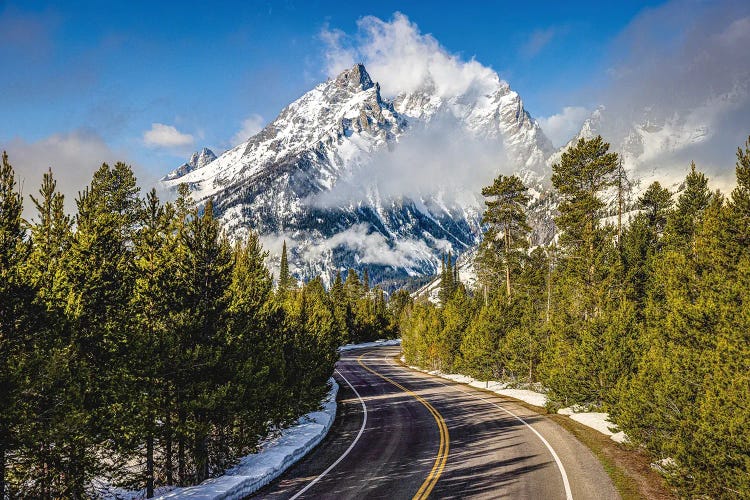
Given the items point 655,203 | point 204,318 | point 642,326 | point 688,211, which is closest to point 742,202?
point 642,326

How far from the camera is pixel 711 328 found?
13.7 metres

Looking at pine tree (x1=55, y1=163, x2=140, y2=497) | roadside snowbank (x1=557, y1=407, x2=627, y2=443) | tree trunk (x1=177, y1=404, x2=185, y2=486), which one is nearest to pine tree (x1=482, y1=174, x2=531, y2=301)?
roadside snowbank (x1=557, y1=407, x2=627, y2=443)

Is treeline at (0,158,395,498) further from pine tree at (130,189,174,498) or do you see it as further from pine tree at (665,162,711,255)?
pine tree at (665,162,711,255)

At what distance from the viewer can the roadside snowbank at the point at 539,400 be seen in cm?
2005

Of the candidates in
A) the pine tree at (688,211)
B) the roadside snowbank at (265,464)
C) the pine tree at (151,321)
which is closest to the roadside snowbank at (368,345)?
the pine tree at (688,211)

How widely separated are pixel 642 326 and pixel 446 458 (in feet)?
43.6

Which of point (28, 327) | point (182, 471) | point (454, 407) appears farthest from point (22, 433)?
point (454, 407)

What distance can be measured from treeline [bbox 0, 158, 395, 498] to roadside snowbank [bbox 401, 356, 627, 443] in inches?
601

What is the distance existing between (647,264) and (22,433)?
40960 millimetres

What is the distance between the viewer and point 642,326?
22656 mm

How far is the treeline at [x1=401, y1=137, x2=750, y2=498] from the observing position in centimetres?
1123

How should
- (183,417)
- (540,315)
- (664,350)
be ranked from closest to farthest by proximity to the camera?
(183,417), (664,350), (540,315)

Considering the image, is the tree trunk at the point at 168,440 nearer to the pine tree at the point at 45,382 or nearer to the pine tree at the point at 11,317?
the pine tree at the point at 45,382

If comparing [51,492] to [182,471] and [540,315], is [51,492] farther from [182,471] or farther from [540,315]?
[540,315]
